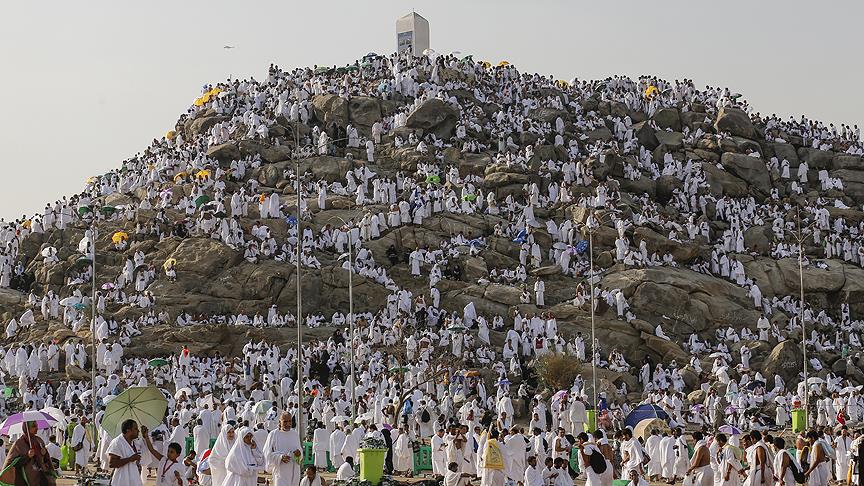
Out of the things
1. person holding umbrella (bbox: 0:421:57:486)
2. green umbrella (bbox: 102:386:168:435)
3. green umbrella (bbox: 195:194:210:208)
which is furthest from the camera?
green umbrella (bbox: 195:194:210:208)

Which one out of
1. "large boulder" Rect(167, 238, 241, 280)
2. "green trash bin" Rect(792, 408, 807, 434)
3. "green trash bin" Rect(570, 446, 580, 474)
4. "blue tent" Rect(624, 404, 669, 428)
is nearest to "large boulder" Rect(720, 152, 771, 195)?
"large boulder" Rect(167, 238, 241, 280)

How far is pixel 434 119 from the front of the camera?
225 feet

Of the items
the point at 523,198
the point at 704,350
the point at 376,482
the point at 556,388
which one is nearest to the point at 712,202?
the point at 523,198

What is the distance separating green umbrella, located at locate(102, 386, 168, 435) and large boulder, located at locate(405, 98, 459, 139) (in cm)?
4962

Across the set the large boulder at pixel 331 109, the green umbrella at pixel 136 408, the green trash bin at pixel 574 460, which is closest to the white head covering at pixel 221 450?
the green umbrella at pixel 136 408

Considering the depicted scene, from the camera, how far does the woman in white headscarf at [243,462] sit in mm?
17469

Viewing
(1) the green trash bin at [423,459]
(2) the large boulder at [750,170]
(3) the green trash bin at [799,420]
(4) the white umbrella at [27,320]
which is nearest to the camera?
(1) the green trash bin at [423,459]

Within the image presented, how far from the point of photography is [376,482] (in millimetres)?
21547

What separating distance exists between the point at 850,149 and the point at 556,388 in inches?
1414

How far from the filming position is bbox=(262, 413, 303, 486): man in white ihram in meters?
18.3

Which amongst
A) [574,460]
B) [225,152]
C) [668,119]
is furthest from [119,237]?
[668,119]

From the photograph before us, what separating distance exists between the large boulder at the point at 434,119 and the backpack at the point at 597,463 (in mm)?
49858

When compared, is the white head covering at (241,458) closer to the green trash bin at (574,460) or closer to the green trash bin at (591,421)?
the green trash bin at (574,460)

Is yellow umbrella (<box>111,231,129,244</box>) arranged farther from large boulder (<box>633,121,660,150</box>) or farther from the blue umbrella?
large boulder (<box>633,121,660,150</box>)
